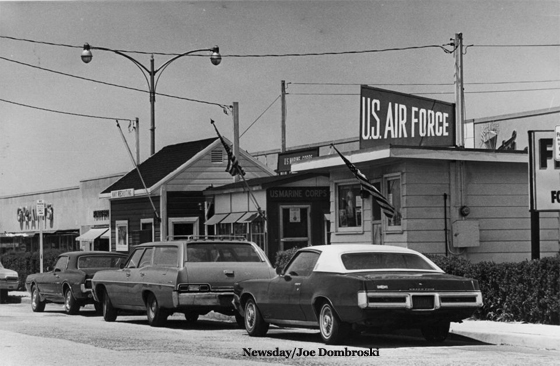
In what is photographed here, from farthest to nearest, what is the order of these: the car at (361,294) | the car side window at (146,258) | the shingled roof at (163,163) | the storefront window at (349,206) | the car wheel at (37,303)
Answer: the shingled roof at (163,163)
the storefront window at (349,206)
the car wheel at (37,303)
the car side window at (146,258)
the car at (361,294)

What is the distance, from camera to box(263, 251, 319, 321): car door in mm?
14570

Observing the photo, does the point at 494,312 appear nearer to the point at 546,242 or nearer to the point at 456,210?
the point at 456,210

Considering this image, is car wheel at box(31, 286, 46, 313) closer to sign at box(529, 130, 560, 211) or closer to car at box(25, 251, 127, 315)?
car at box(25, 251, 127, 315)

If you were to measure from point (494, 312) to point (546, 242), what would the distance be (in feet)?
26.6

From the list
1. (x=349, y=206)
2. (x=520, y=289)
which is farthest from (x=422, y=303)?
(x=349, y=206)

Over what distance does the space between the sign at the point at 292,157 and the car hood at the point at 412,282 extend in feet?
91.4

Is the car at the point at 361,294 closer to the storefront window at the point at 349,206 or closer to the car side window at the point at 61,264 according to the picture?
the car side window at the point at 61,264

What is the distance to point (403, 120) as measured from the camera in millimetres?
25125

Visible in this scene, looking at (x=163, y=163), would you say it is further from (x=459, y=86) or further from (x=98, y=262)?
(x=98, y=262)

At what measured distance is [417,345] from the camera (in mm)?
13656

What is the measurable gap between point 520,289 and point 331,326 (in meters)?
4.11

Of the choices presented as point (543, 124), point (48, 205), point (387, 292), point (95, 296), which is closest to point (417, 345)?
point (387, 292)

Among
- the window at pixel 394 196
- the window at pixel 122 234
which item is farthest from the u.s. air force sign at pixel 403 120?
the window at pixel 122 234

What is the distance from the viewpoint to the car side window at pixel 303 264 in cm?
1469
